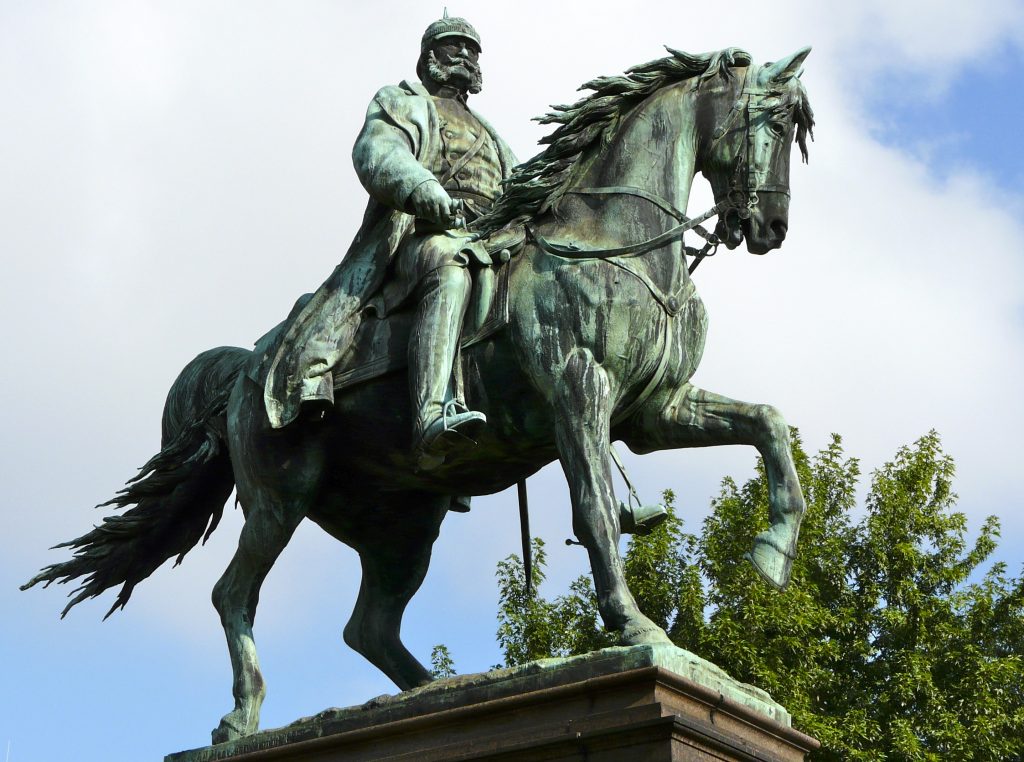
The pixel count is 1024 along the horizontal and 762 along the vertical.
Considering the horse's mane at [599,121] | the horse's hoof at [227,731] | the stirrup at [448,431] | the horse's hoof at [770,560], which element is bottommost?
the horse's hoof at [227,731]

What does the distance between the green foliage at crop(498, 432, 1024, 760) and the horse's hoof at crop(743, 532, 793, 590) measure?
30.4 ft

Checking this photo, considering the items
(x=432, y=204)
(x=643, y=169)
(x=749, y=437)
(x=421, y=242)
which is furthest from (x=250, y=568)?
(x=643, y=169)

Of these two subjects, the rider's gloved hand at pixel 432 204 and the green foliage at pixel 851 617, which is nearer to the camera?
the rider's gloved hand at pixel 432 204

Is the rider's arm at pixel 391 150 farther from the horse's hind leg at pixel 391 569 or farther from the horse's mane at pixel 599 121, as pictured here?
the horse's hind leg at pixel 391 569

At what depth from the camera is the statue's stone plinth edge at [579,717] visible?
782 centimetres

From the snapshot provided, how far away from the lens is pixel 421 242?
949 centimetres

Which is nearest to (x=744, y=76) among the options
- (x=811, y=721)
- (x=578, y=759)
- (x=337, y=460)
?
(x=337, y=460)

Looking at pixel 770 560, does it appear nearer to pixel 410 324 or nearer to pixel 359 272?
pixel 410 324

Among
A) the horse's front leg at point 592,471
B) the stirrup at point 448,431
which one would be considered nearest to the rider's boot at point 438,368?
the stirrup at point 448,431

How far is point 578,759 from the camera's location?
7.93m

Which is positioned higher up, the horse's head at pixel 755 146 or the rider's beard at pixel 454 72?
the rider's beard at pixel 454 72

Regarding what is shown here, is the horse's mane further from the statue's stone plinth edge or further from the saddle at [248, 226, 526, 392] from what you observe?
the statue's stone plinth edge

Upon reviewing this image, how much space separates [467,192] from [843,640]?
11624 millimetres

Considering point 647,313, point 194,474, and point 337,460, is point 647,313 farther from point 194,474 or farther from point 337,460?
point 194,474
